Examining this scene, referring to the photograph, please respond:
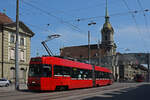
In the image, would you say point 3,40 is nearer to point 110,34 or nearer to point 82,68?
point 82,68

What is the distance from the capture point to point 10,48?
42.8 m

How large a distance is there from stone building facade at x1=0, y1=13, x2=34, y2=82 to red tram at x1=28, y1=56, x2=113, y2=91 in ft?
65.1

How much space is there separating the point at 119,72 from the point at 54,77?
88269 millimetres

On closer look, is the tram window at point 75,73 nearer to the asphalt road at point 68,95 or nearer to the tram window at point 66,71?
the tram window at point 66,71

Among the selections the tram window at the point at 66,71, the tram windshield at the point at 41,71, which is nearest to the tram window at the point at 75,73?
the tram window at the point at 66,71

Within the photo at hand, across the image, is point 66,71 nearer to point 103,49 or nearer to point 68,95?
point 68,95

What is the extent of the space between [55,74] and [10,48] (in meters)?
25.2

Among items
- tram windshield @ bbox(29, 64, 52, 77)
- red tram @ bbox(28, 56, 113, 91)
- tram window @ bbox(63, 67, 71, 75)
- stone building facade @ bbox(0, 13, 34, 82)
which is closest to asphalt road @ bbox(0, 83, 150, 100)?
red tram @ bbox(28, 56, 113, 91)

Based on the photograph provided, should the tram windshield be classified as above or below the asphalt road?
above

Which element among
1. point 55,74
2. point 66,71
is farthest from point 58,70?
point 66,71

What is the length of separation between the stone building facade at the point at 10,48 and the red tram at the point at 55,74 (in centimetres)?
1984

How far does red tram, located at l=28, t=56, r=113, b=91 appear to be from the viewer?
19000 millimetres

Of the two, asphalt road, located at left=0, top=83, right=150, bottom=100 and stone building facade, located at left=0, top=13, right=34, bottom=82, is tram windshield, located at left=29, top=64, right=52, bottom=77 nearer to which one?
asphalt road, located at left=0, top=83, right=150, bottom=100

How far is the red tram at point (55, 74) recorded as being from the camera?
62.3 ft
